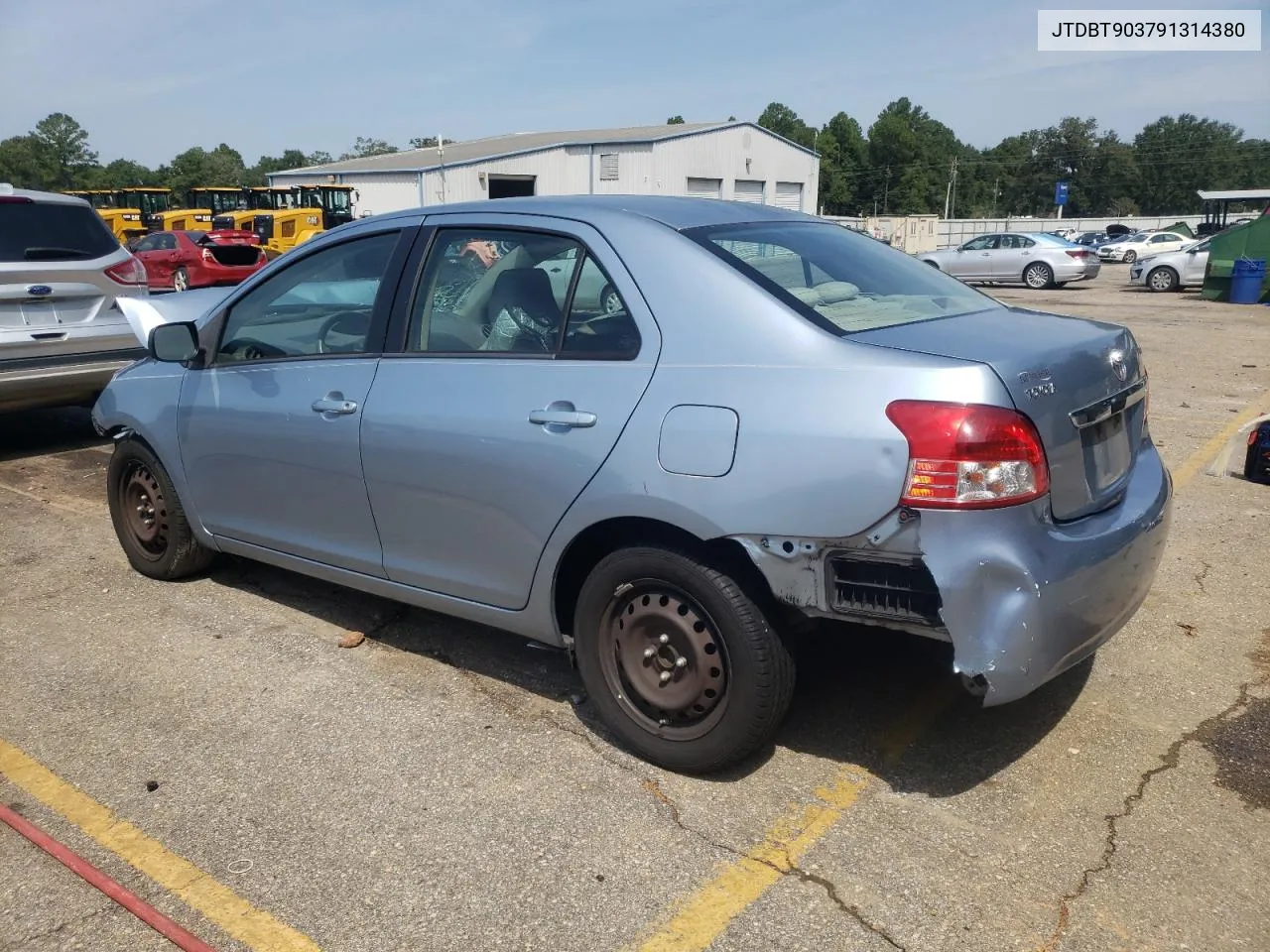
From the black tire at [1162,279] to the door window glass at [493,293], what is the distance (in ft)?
84.2

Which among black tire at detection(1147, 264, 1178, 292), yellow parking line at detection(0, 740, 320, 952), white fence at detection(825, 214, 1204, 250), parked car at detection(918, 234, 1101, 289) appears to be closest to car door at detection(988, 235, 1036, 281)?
parked car at detection(918, 234, 1101, 289)

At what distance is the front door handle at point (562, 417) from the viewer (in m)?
3.10

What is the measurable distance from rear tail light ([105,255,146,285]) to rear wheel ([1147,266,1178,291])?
79.7 ft

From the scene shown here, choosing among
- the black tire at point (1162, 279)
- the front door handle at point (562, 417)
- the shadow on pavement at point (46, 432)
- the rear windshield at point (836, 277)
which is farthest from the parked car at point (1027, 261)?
the front door handle at point (562, 417)

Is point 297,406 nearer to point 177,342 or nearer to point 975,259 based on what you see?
point 177,342

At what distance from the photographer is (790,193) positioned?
181 ft

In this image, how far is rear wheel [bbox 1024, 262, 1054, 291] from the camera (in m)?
26.1

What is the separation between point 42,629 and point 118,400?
1117mm

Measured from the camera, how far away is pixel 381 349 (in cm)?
373

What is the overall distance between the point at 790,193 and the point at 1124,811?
182 feet

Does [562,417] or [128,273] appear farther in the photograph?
[128,273]

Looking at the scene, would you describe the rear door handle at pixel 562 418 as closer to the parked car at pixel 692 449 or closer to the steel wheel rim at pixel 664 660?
the parked car at pixel 692 449

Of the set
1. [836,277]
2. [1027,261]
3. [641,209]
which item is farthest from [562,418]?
[1027,261]

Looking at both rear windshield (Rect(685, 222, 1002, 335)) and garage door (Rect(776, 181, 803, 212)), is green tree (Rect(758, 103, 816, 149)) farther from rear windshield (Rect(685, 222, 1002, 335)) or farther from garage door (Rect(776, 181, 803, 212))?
rear windshield (Rect(685, 222, 1002, 335))
